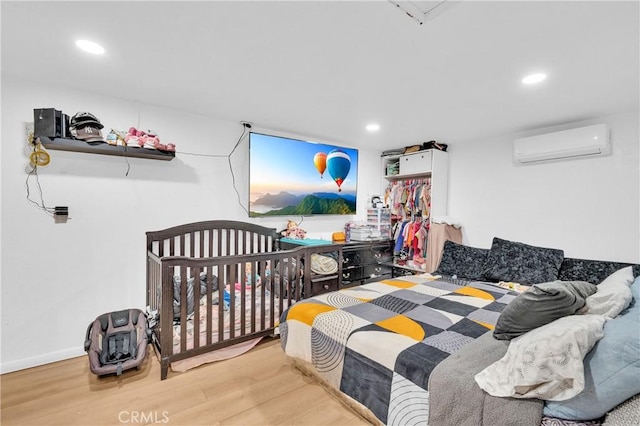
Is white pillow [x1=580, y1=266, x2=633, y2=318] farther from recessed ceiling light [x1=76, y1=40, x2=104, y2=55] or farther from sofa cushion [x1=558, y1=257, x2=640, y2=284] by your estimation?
recessed ceiling light [x1=76, y1=40, x2=104, y2=55]

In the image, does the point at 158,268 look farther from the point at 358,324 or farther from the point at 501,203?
the point at 501,203

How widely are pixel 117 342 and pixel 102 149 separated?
1.57m

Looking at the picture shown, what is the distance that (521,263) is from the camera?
3.03 meters

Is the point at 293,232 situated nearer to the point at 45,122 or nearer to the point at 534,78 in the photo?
the point at 45,122

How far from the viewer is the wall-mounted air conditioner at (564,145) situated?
109 inches

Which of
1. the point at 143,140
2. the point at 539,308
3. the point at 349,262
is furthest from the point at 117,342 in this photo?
the point at 539,308

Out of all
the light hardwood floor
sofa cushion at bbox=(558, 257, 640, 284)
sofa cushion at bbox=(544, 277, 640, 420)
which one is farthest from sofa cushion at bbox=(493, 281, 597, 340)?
sofa cushion at bbox=(558, 257, 640, 284)

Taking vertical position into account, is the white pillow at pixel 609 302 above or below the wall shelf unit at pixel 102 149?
below

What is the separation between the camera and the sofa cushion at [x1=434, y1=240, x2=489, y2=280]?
3.36 m

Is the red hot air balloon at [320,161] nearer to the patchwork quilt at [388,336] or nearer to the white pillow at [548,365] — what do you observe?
the patchwork quilt at [388,336]

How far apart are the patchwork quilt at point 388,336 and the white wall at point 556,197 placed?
131 cm

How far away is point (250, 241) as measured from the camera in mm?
3348

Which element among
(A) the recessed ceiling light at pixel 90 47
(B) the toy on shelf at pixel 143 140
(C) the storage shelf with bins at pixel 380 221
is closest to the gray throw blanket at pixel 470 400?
(A) the recessed ceiling light at pixel 90 47

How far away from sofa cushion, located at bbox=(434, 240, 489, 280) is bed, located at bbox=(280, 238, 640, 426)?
76cm
